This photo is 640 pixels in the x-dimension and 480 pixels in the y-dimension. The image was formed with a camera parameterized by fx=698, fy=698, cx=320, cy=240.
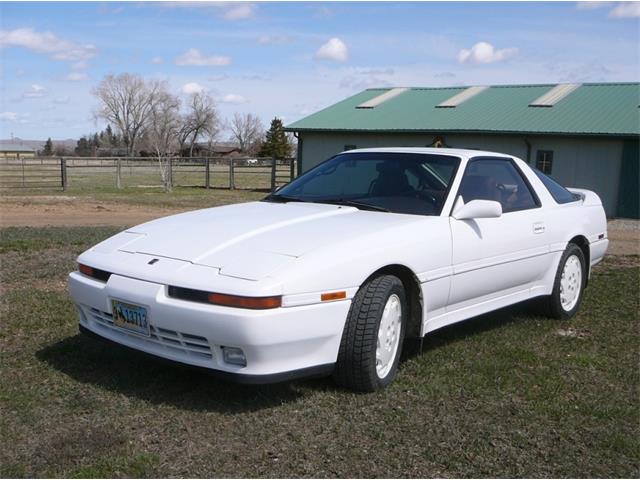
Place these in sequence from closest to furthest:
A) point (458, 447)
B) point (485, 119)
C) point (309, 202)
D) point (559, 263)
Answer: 1. point (458, 447)
2. point (309, 202)
3. point (559, 263)
4. point (485, 119)

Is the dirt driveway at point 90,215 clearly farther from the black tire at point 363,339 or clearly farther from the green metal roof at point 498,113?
the black tire at point 363,339

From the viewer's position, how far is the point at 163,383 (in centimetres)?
422

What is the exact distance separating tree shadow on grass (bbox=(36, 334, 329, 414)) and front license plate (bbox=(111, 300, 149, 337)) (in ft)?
0.53

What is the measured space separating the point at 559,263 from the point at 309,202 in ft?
7.57

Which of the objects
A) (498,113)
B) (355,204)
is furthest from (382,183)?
(498,113)

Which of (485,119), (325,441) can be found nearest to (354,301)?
(325,441)

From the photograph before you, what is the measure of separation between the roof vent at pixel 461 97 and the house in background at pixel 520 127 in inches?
1.4

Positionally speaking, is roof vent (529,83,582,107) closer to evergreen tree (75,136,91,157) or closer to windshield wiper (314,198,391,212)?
windshield wiper (314,198,391,212)

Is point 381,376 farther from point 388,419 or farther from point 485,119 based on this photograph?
point 485,119

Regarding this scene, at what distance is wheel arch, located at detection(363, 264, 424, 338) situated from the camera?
4352mm

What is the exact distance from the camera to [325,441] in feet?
11.5

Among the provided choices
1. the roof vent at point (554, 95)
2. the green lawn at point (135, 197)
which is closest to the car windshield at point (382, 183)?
the green lawn at point (135, 197)

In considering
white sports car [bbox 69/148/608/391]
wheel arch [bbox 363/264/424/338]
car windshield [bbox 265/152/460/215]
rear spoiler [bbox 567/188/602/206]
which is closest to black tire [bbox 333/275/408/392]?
white sports car [bbox 69/148/608/391]

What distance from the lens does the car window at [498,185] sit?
523cm
